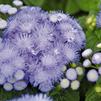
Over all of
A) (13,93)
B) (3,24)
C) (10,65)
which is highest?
(3,24)

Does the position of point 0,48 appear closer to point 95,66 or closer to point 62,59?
point 62,59

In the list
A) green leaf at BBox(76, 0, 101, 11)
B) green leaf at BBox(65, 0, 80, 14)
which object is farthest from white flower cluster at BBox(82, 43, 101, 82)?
green leaf at BBox(65, 0, 80, 14)

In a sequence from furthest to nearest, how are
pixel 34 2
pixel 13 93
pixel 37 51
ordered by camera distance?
pixel 34 2, pixel 13 93, pixel 37 51

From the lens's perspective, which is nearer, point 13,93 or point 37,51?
point 37,51

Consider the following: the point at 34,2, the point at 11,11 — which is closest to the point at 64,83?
the point at 11,11

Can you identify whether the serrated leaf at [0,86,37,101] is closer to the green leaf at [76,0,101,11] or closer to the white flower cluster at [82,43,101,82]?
the white flower cluster at [82,43,101,82]

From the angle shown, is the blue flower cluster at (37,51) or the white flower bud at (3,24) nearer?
the blue flower cluster at (37,51)

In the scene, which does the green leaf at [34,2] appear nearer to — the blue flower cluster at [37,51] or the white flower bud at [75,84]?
the blue flower cluster at [37,51]

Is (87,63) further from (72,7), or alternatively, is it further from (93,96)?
(72,7)

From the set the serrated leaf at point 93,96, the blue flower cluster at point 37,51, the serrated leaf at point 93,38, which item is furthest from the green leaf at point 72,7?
the serrated leaf at point 93,96
